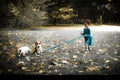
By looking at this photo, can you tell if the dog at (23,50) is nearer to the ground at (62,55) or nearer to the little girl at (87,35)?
the ground at (62,55)

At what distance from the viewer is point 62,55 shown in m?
5.27

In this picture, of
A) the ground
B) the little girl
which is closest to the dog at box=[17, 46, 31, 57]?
the ground

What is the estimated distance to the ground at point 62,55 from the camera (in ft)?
14.5

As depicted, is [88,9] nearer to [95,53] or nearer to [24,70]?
[95,53]

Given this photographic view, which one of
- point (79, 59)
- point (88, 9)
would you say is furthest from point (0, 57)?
point (88, 9)

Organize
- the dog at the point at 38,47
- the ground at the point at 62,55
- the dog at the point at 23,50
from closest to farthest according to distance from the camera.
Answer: the ground at the point at 62,55, the dog at the point at 23,50, the dog at the point at 38,47

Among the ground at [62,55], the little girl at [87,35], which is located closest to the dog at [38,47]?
the ground at [62,55]

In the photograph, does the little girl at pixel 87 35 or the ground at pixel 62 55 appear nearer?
the ground at pixel 62 55

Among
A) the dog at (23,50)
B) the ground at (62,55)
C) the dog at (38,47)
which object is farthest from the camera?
the dog at (38,47)

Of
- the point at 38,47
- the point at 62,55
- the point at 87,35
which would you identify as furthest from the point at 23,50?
the point at 87,35

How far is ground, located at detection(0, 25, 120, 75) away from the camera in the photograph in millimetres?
4429

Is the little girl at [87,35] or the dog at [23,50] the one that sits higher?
the little girl at [87,35]

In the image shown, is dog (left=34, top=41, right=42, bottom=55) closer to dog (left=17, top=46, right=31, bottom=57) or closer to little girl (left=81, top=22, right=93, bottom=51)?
dog (left=17, top=46, right=31, bottom=57)

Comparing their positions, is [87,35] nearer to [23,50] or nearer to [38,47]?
[38,47]
